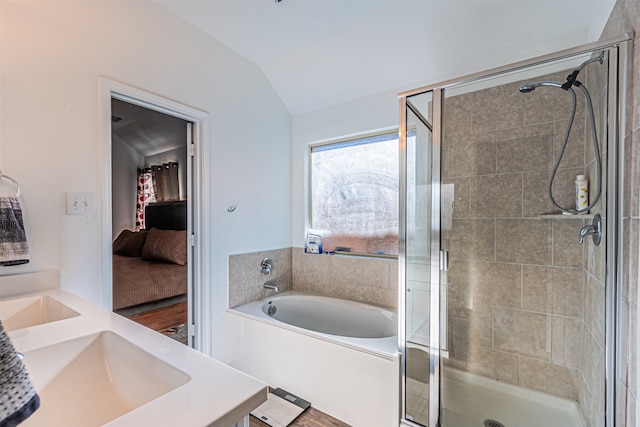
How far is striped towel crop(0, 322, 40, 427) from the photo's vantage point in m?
0.36

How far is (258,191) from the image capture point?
2600 mm

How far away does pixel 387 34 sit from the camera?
204cm

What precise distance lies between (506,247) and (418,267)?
2.30 ft

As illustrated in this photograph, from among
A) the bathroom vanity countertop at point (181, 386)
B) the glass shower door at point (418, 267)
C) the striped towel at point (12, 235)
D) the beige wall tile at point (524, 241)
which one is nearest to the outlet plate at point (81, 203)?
the striped towel at point (12, 235)

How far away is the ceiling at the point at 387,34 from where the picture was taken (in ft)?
5.53

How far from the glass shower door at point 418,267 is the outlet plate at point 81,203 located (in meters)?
1.72

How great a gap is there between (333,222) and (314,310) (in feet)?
2.75

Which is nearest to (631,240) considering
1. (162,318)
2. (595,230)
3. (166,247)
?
(595,230)

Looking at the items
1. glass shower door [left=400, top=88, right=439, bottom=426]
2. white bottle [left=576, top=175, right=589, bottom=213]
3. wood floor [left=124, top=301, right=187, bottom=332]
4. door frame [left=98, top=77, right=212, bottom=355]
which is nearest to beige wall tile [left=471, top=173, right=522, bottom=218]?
white bottle [left=576, top=175, right=589, bottom=213]

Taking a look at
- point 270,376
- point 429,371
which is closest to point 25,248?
point 270,376

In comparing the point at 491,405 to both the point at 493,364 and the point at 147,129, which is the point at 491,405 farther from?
the point at 147,129

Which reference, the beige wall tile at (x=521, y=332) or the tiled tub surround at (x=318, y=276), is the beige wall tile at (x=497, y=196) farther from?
the tiled tub surround at (x=318, y=276)

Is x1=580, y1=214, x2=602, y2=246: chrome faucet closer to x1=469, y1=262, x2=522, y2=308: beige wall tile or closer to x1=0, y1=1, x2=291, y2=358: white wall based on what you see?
x1=469, y1=262, x2=522, y2=308: beige wall tile

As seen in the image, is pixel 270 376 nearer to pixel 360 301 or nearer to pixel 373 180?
pixel 360 301
